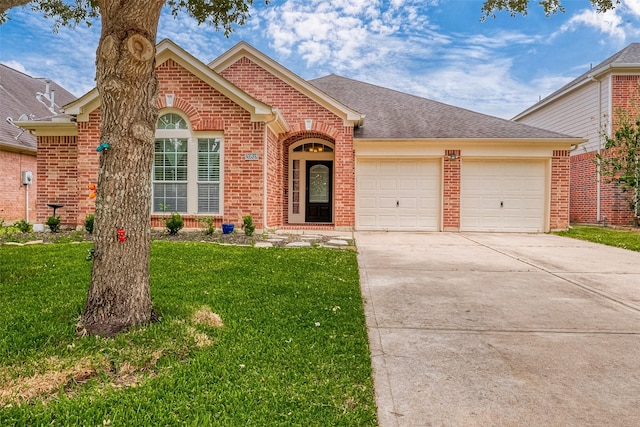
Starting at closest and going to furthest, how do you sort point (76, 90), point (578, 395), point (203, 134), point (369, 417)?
point (369, 417) → point (578, 395) → point (203, 134) → point (76, 90)

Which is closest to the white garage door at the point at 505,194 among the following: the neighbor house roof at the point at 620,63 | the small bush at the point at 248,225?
the neighbor house roof at the point at 620,63

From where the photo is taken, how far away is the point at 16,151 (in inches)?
577

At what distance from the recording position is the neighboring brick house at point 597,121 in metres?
13.7

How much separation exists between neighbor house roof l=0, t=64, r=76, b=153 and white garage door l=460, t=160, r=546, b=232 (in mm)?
14961

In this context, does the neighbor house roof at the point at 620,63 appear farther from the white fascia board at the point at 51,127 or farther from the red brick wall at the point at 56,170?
the red brick wall at the point at 56,170

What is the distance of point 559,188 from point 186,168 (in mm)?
10992

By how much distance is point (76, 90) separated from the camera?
2395 centimetres

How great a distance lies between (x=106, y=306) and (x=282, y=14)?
1131cm

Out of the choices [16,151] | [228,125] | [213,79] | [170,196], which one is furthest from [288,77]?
[16,151]

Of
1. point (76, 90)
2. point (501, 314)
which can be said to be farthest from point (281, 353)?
point (76, 90)

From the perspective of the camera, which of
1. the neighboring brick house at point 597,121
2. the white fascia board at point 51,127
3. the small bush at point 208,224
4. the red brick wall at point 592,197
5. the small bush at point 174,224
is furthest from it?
the red brick wall at point 592,197

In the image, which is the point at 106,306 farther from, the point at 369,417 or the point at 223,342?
the point at 369,417

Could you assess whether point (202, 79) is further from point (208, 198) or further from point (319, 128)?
point (319, 128)

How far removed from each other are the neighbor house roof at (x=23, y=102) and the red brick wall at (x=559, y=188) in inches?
683
